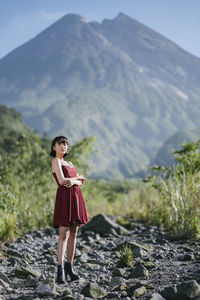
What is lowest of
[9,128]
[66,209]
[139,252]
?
[139,252]

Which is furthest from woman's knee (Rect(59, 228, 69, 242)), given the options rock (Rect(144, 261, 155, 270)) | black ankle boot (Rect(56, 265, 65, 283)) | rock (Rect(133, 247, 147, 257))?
rock (Rect(133, 247, 147, 257))

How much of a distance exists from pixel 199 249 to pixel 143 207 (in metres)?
4.76

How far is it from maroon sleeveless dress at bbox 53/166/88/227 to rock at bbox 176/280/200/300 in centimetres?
128

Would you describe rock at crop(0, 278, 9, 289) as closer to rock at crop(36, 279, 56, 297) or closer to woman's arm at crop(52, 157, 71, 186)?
rock at crop(36, 279, 56, 297)

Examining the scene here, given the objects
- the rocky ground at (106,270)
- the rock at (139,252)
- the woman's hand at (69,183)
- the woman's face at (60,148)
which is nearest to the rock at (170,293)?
the rocky ground at (106,270)

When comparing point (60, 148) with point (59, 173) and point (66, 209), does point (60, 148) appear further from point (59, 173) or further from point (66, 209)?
point (66, 209)

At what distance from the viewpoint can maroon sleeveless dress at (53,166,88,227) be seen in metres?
3.91

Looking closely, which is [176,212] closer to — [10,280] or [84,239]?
[84,239]

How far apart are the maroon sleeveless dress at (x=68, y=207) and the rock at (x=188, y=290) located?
1.28 meters

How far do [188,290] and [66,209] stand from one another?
145 cm

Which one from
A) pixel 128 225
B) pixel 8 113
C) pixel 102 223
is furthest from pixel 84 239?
pixel 8 113

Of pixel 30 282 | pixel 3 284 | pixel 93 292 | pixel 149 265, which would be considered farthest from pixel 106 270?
pixel 3 284

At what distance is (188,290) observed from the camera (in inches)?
120

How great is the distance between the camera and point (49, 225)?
9328 mm
